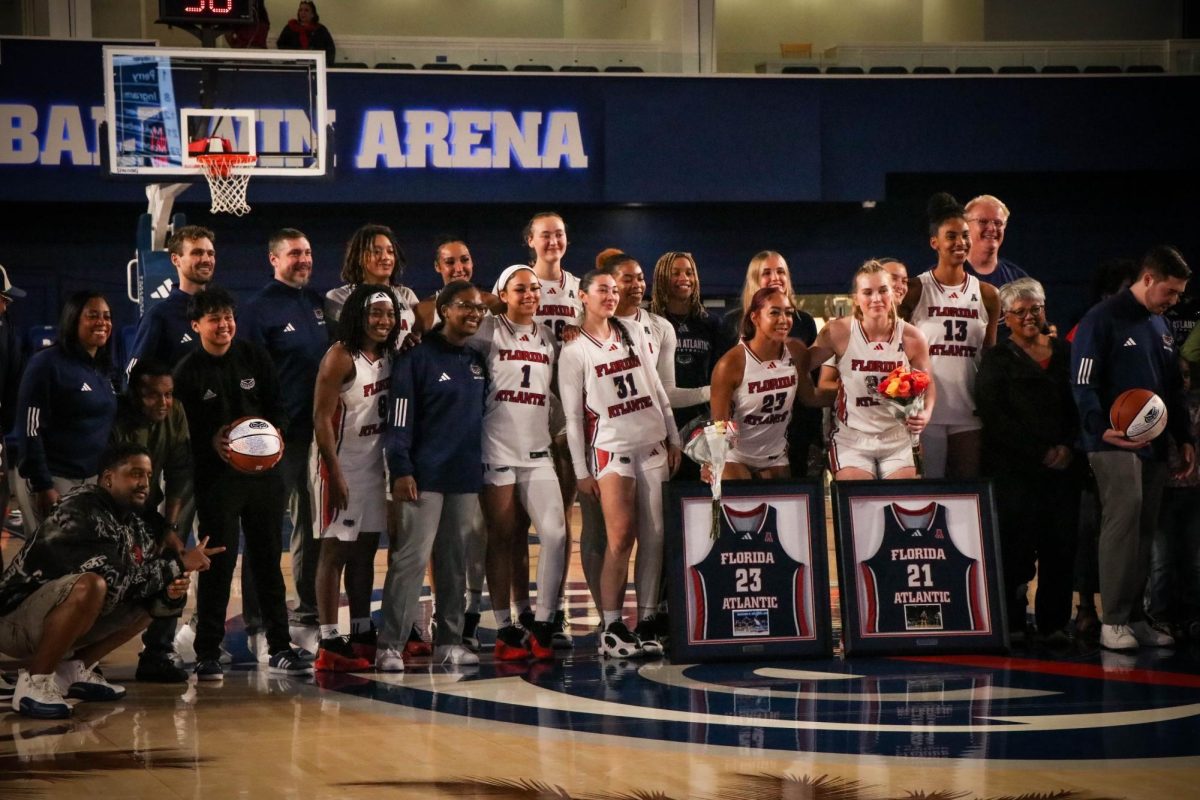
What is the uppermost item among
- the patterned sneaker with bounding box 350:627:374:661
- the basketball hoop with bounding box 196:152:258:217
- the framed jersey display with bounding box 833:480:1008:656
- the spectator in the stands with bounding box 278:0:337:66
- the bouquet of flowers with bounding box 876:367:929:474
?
the spectator in the stands with bounding box 278:0:337:66

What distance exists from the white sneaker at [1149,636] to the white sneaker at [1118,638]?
0.22 feet

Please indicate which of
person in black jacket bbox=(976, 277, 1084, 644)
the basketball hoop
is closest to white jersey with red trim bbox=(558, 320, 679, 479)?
person in black jacket bbox=(976, 277, 1084, 644)

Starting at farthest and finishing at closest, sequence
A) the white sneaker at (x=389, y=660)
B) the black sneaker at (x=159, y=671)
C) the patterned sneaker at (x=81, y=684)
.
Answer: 1. the white sneaker at (x=389, y=660)
2. the black sneaker at (x=159, y=671)
3. the patterned sneaker at (x=81, y=684)

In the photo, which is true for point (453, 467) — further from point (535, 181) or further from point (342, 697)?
point (535, 181)

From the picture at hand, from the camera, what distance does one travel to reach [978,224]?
841 centimetres

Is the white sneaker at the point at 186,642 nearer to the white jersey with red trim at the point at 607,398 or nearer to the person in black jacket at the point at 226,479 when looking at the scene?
the person in black jacket at the point at 226,479

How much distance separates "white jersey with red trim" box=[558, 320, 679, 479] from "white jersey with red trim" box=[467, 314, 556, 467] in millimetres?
119

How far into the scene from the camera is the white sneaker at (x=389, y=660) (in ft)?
23.2

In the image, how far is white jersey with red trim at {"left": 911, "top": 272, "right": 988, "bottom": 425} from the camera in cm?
799

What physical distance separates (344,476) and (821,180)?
1275 cm

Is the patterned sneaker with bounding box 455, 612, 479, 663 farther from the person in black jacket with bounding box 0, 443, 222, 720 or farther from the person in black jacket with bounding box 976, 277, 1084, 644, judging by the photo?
the person in black jacket with bounding box 976, 277, 1084, 644

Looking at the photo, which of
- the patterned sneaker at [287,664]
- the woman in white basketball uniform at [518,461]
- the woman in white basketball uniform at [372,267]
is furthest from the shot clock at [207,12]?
the patterned sneaker at [287,664]

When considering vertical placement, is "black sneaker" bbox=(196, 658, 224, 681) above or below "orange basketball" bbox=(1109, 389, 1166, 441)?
below

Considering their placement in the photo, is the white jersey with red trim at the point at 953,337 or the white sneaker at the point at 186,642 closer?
the white sneaker at the point at 186,642
